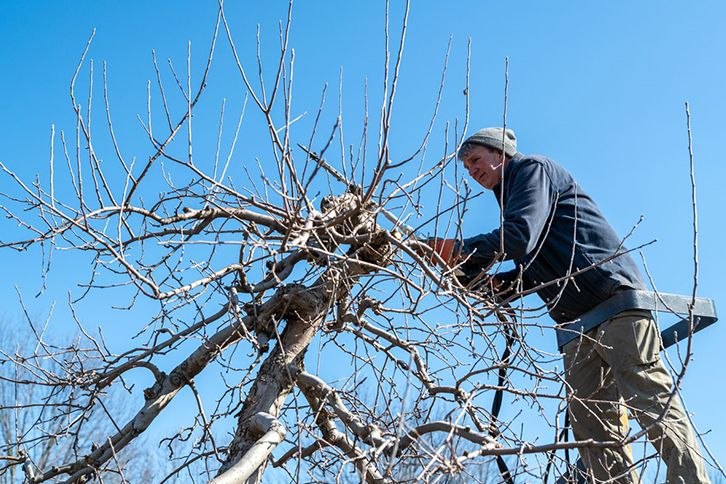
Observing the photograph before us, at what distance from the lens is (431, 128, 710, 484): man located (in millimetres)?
2732

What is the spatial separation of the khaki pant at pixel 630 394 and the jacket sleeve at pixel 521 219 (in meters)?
0.50

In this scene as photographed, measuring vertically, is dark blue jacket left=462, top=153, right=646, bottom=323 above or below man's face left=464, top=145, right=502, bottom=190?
below

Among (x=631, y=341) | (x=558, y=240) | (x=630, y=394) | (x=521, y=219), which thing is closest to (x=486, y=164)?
(x=558, y=240)

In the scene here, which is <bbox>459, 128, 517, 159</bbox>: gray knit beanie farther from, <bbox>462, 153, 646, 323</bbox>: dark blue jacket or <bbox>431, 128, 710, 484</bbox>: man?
<bbox>462, 153, 646, 323</bbox>: dark blue jacket

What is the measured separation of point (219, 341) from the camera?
3105mm

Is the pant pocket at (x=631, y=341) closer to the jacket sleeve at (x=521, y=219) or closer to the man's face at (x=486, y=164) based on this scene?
the jacket sleeve at (x=521, y=219)

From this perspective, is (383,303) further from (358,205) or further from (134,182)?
(134,182)

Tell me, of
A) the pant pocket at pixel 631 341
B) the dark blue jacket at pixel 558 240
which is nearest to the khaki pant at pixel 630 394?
the pant pocket at pixel 631 341

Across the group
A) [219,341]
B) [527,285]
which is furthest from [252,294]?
[527,285]

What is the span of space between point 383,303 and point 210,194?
1.07 metres

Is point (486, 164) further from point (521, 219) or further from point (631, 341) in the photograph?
point (631, 341)

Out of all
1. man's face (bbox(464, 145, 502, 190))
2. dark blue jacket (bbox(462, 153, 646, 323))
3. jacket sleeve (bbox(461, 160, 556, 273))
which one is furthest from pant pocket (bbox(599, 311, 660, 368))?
man's face (bbox(464, 145, 502, 190))

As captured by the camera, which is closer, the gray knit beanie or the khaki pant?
the khaki pant

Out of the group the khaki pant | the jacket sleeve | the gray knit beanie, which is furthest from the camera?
the gray knit beanie
